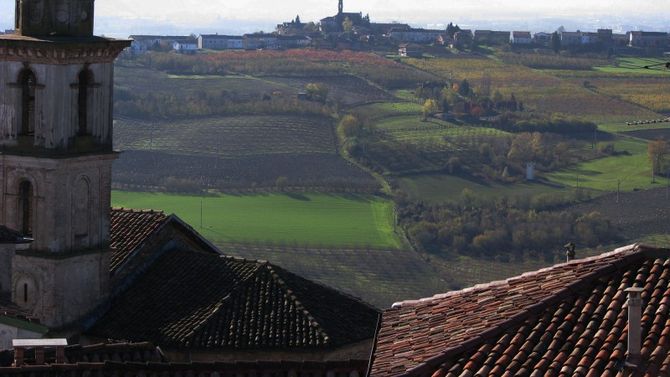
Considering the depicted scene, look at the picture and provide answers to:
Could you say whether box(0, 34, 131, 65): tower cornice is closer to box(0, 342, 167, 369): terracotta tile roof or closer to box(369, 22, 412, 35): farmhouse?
box(0, 342, 167, 369): terracotta tile roof

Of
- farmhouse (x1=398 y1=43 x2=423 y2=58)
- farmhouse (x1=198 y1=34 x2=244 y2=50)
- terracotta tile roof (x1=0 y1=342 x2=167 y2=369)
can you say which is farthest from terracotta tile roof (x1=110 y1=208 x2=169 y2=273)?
farmhouse (x1=198 y1=34 x2=244 y2=50)

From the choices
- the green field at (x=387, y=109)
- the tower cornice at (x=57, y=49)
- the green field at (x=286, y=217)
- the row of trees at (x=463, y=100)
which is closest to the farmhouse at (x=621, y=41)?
the row of trees at (x=463, y=100)

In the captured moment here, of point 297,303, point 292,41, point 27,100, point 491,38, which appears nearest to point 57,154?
point 27,100

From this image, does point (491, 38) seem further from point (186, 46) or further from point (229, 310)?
point (229, 310)

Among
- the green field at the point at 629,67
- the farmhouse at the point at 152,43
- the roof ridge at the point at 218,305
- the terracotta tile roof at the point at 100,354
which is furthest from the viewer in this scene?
the farmhouse at the point at 152,43

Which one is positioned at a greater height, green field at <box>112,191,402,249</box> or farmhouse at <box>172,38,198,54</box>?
farmhouse at <box>172,38,198,54</box>

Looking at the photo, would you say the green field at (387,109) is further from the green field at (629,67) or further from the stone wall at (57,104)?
the stone wall at (57,104)
